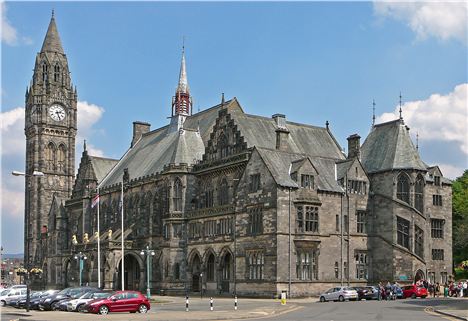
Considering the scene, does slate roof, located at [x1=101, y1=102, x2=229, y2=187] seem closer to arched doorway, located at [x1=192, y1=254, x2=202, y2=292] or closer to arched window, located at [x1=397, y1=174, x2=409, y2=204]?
arched doorway, located at [x1=192, y1=254, x2=202, y2=292]

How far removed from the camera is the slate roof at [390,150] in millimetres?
76000

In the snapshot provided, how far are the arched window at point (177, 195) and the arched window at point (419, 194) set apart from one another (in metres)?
25.4

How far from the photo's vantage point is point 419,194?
76.2 metres

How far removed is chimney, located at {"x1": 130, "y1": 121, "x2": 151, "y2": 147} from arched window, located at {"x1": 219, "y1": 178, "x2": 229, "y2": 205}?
3374 centimetres

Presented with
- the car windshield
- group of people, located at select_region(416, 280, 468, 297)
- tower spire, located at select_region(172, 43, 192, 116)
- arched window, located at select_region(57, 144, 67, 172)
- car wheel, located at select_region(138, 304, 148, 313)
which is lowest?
group of people, located at select_region(416, 280, 468, 297)

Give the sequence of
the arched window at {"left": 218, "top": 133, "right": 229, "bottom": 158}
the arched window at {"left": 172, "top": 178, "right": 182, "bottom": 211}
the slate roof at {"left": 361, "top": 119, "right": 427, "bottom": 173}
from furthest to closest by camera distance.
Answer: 1. the arched window at {"left": 172, "top": 178, "right": 182, "bottom": 211}
2. the arched window at {"left": 218, "top": 133, "right": 229, "bottom": 158}
3. the slate roof at {"left": 361, "top": 119, "right": 427, "bottom": 173}

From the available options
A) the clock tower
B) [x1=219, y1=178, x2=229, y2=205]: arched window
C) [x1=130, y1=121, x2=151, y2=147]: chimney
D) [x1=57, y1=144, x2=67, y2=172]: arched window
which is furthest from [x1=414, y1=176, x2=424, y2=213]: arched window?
[x1=57, y1=144, x2=67, y2=172]: arched window

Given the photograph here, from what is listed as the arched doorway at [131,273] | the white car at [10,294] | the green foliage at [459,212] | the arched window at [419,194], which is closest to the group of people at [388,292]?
the arched window at [419,194]

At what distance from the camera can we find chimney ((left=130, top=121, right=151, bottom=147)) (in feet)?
363

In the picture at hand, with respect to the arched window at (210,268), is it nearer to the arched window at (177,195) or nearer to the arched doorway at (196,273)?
the arched doorway at (196,273)

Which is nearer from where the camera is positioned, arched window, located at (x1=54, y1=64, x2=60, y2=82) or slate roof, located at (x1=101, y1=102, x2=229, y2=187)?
slate roof, located at (x1=101, y1=102, x2=229, y2=187)

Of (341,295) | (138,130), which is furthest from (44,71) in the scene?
(341,295)

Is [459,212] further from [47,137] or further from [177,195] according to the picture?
[47,137]

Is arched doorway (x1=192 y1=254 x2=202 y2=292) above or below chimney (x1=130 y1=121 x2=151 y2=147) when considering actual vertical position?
below
